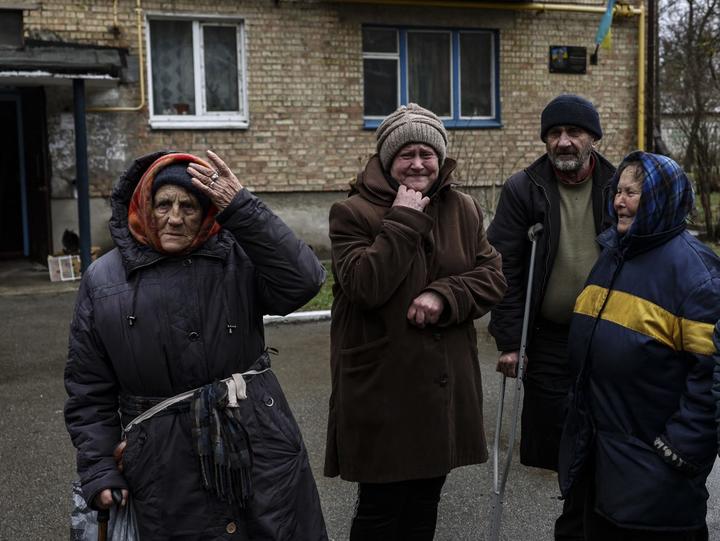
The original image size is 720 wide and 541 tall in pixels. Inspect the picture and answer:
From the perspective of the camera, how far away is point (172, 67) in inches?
466

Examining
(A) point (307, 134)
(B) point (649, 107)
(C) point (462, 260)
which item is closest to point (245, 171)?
(A) point (307, 134)

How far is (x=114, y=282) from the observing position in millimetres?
2500

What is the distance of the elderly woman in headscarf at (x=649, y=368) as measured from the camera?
254 centimetres

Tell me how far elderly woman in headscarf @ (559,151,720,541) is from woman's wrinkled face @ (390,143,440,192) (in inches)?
24.8

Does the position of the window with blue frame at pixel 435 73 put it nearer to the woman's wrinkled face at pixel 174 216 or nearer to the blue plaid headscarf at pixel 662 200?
the blue plaid headscarf at pixel 662 200

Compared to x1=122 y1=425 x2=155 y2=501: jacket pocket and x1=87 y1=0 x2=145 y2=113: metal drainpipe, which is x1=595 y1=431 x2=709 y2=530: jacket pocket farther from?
x1=87 y1=0 x2=145 y2=113: metal drainpipe

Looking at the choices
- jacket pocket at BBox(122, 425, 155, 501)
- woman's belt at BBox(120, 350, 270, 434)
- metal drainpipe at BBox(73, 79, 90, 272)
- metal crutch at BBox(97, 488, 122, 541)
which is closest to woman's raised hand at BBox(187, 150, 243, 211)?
woman's belt at BBox(120, 350, 270, 434)

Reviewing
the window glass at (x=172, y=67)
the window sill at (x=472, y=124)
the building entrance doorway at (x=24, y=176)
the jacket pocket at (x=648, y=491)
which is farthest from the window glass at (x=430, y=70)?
the jacket pocket at (x=648, y=491)

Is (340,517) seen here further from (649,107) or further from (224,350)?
(649,107)

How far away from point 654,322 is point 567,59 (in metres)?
11.4

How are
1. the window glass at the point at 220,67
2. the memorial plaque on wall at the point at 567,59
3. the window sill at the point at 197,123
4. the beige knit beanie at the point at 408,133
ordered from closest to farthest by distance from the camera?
the beige knit beanie at the point at 408,133
the window sill at the point at 197,123
the window glass at the point at 220,67
the memorial plaque on wall at the point at 567,59

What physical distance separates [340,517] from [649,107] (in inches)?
450

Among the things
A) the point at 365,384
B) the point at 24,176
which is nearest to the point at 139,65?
the point at 24,176

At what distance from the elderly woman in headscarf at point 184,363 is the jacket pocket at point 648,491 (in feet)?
3.25
